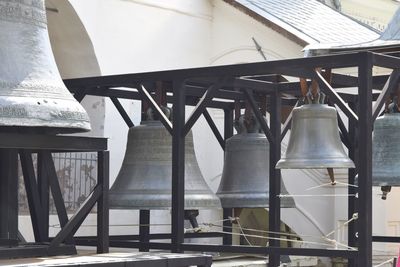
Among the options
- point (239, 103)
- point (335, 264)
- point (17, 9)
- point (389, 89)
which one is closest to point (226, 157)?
point (239, 103)

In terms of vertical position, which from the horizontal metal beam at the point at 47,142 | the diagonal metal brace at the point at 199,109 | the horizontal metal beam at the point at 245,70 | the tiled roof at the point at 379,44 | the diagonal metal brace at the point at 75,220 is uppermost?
the tiled roof at the point at 379,44

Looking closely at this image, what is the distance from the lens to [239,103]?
1038 cm

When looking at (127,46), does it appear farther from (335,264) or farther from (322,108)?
(322,108)

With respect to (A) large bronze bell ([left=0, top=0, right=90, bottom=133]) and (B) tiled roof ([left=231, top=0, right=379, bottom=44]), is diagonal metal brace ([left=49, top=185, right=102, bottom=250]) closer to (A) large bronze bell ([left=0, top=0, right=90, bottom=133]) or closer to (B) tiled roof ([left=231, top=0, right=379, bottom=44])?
(A) large bronze bell ([left=0, top=0, right=90, bottom=133])

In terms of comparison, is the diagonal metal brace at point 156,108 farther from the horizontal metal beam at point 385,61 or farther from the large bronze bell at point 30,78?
the large bronze bell at point 30,78

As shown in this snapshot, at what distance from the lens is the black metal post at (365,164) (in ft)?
24.5

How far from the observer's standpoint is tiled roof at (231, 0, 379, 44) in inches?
536

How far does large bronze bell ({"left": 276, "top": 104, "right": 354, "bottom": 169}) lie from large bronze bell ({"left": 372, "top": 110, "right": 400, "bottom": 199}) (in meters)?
0.40

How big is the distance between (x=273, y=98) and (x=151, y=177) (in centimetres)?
153

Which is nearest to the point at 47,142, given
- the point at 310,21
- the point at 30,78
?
the point at 30,78

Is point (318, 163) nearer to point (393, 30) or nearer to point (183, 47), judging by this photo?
Result: point (393, 30)

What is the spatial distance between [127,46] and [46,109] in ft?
22.7

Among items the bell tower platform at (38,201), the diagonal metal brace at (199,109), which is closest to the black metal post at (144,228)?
the diagonal metal brace at (199,109)

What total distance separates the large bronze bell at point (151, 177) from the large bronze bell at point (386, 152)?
3.96 feet
